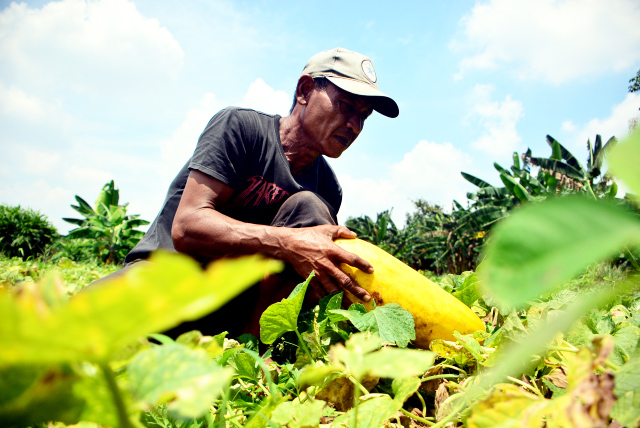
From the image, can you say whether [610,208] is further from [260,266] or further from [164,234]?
[164,234]

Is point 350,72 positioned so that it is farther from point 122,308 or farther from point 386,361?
point 122,308

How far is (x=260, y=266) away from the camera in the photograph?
0.66 feet

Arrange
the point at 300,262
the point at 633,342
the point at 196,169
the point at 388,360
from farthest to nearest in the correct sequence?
the point at 196,169 → the point at 300,262 → the point at 633,342 → the point at 388,360

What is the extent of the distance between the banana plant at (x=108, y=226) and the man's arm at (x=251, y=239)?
30.1 feet

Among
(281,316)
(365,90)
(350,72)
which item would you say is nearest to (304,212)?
(281,316)

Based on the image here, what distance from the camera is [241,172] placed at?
193 centimetres

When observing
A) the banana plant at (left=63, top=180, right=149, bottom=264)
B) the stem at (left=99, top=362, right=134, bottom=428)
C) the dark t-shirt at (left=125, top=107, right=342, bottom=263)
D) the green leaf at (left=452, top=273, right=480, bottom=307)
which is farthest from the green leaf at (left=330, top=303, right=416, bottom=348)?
the banana plant at (left=63, top=180, right=149, bottom=264)

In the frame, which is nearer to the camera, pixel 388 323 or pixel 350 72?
pixel 388 323

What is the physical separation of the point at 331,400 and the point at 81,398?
1.98ft

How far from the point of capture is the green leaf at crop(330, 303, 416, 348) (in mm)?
872

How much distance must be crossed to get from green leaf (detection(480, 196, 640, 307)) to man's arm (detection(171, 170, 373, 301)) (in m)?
1.06

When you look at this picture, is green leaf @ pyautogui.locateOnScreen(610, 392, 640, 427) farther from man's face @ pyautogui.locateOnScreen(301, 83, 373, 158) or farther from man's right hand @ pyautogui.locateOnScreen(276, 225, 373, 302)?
man's face @ pyautogui.locateOnScreen(301, 83, 373, 158)

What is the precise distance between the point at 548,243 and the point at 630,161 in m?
0.07

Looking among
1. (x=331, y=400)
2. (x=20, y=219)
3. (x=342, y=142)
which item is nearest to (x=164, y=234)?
(x=342, y=142)
